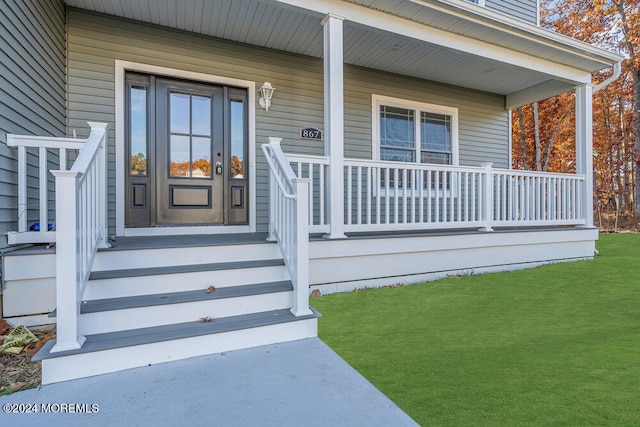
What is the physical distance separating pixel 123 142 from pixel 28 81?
45.1 inches

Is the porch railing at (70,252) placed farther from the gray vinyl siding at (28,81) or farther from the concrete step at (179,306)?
the gray vinyl siding at (28,81)

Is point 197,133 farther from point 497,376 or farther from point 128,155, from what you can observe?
point 497,376

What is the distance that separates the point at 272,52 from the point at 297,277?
367cm

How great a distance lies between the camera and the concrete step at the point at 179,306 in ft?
6.92

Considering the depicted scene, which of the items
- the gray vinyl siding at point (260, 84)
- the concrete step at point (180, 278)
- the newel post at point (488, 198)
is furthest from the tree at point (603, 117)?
the concrete step at point (180, 278)

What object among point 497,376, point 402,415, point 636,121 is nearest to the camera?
point 402,415

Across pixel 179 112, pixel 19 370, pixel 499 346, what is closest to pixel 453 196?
pixel 499 346

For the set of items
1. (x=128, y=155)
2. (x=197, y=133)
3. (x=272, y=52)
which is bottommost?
(x=128, y=155)

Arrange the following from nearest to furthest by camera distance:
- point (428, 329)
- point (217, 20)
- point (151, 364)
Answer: point (151, 364)
point (428, 329)
point (217, 20)

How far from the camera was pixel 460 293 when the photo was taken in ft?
11.6

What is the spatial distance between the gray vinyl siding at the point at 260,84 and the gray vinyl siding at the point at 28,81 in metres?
0.26

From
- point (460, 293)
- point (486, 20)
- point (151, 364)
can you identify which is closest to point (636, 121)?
point (486, 20)

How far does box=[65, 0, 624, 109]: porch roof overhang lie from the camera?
3748 millimetres

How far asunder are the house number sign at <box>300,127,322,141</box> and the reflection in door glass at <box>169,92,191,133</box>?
1.60 meters
